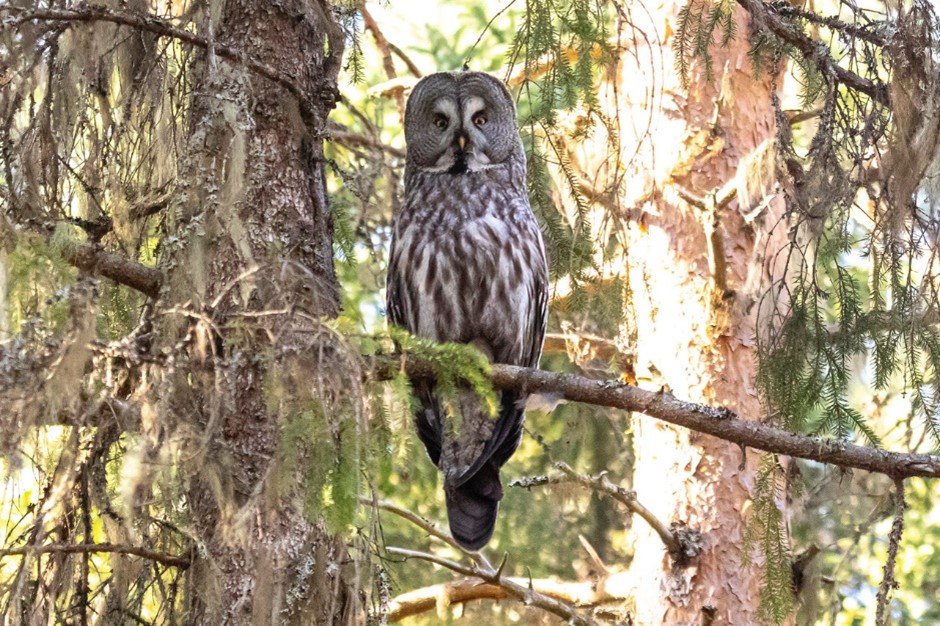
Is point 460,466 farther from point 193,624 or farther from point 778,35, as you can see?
point 778,35

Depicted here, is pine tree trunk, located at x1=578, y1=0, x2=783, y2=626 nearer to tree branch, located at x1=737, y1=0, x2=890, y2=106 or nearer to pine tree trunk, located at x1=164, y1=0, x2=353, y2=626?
tree branch, located at x1=737, y1=0, x2=890, y2=106

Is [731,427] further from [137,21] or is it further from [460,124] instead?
[460,124]

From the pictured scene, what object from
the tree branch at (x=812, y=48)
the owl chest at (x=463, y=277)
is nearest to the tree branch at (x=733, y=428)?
the owl chest at (x=463, y=277)

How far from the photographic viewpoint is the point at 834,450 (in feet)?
9.86

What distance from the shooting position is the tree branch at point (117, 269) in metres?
2.78

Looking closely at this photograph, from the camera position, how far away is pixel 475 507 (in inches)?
165

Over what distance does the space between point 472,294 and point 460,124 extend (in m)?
0.89

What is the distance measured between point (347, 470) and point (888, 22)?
2.36 meters

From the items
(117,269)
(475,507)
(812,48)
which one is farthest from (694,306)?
(117,269)

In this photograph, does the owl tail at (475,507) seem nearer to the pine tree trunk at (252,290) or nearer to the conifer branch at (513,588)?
the conifer branch at (513,588)

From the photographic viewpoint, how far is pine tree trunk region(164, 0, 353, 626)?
2365 millimetres

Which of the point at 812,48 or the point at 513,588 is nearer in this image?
the point at 812,48

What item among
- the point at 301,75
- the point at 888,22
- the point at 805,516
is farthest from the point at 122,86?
the point at 805,516

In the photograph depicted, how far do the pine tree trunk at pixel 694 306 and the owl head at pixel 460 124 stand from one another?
495 millimetres
